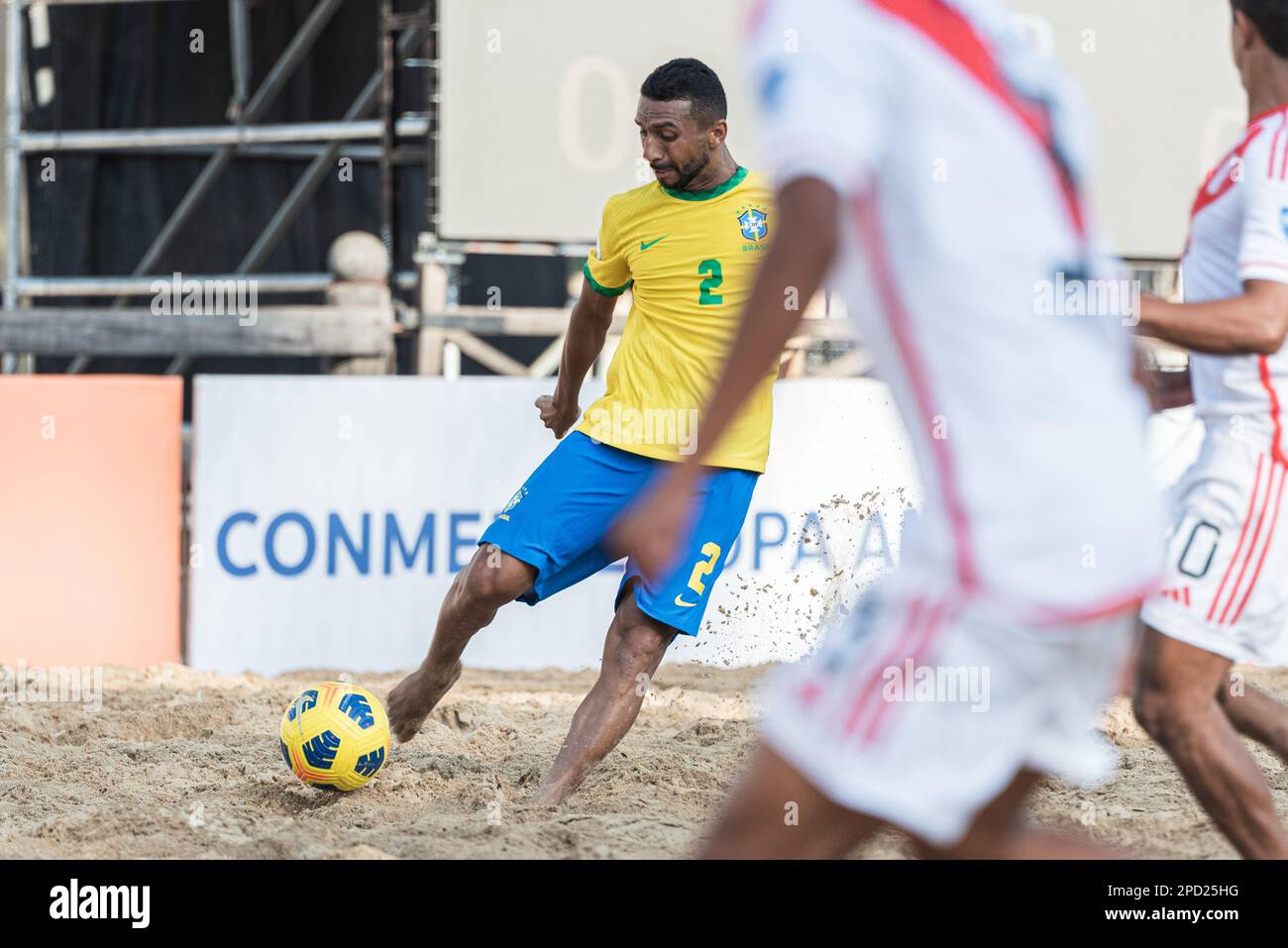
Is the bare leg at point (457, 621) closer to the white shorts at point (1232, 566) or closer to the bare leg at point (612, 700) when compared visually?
the bare leg at point (612, 700)

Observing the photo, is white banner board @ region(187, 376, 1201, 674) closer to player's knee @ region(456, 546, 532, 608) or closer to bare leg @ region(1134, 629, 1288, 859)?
player's knee @ region(456, 546, 532, 608)

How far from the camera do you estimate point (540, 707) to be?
617 centimetres

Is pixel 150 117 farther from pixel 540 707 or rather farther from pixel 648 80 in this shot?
pixel 648 80

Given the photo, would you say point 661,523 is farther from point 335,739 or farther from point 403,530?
point 403,530

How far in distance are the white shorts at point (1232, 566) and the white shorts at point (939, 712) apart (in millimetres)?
1213

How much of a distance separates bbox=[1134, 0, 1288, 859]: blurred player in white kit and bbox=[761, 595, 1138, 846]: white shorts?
123cm

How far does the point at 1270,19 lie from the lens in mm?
3102

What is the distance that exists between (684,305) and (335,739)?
163cm

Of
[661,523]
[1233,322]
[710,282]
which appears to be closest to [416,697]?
[710,282]

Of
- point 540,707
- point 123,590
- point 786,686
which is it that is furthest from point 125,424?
point 786,686

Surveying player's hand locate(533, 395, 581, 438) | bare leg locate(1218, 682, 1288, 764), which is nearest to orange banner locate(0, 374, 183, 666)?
player's hand locate(533, 395, 581, 438)

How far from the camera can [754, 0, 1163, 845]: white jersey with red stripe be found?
1944 mm
